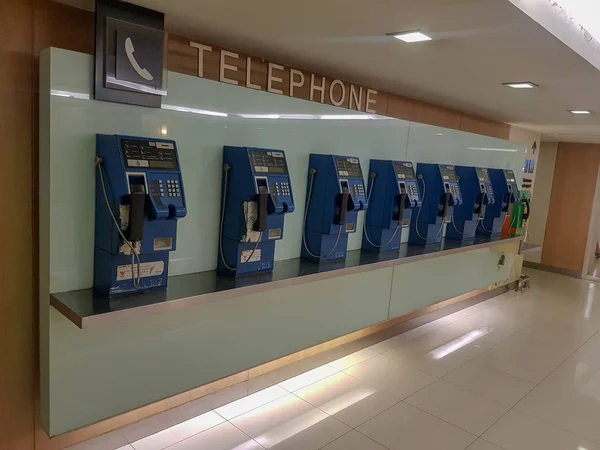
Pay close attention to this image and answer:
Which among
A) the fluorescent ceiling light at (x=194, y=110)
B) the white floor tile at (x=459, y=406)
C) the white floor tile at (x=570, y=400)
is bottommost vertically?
the white floor tile at (x=459, y=406)

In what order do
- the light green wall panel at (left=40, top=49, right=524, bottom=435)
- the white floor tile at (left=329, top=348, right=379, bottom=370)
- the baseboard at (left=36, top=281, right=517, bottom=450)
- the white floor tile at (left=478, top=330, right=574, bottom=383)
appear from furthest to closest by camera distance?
the white floor tile at (left=478, top=330, right=574, bottom=383) → the white floor tile at (left=329, top=348, right=379, bottom=370) → the baseboard at (left=36, top=281, right=517, bottom=450) → the light green wall panel at (left=40, top=49, right=524, bottom=435)

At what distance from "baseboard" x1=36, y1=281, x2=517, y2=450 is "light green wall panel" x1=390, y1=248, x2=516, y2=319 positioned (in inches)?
8.5

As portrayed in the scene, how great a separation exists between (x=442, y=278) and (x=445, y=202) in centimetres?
120

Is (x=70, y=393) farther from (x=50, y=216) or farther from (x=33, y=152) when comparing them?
(x=33, y=152)

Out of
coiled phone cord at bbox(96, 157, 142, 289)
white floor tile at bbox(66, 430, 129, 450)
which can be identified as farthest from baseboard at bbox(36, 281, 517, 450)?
coiled phone cord at bbox(96, 157, 142, 289)

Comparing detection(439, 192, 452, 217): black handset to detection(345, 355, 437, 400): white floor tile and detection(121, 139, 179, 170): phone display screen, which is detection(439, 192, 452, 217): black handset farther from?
detection(121, 139, 179, 170): phone display screen

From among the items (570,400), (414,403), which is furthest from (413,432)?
(570,400)

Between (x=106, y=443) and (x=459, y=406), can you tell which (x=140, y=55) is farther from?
(x=459, y=406)

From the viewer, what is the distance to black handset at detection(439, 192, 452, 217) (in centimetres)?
430

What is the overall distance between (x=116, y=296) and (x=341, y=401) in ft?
6.45

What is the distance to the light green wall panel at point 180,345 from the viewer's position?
2.36 m

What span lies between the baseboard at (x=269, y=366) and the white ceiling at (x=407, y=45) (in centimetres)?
225

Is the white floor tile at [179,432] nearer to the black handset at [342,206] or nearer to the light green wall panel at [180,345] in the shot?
the light green wall panel at [180,345]

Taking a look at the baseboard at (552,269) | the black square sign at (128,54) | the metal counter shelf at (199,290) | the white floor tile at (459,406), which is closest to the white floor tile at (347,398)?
the white floor tile at (459,406)
